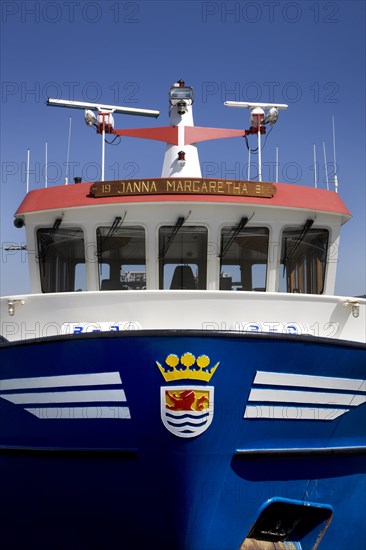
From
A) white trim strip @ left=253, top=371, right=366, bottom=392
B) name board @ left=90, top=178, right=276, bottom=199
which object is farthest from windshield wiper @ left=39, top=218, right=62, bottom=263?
white trim strip @ left=253, top=371, right=366, bottom=392

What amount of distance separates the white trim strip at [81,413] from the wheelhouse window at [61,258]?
2.29 metres

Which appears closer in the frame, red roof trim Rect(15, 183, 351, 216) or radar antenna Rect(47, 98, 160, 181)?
red roof trim Rect(15, 183, 351, 216)

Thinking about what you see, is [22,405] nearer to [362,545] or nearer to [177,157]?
[362,545]

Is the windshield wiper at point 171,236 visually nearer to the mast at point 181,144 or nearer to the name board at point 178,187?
the name board at point 178,187

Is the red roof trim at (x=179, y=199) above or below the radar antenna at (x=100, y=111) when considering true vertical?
below

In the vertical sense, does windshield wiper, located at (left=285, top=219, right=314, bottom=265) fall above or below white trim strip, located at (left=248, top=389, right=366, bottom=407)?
above

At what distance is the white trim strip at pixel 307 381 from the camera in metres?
5.75

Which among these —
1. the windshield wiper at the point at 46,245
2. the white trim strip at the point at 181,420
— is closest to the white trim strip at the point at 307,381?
the white trim strip at the point at 181,420

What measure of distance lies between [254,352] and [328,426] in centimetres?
110

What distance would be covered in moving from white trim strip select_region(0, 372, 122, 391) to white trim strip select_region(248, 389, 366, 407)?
1.21 metres

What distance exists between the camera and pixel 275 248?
7.86 m

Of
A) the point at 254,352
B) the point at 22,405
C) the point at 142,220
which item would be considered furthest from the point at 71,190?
the point at 254,352

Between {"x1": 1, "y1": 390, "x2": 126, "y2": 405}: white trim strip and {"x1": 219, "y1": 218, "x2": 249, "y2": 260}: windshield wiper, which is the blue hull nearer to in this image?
{"x1": 1, "y1": 390, "x2": 126, "y2": 405}: white trim strip

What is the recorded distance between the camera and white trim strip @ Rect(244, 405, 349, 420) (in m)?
5.74
